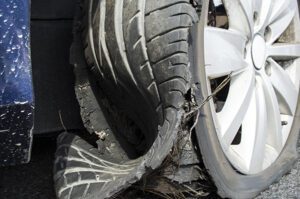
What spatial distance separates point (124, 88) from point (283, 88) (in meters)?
0.96

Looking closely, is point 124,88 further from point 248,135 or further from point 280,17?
point 280,17

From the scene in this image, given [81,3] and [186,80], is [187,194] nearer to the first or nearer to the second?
[186,80]

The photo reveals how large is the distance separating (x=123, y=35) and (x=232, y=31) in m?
0.55

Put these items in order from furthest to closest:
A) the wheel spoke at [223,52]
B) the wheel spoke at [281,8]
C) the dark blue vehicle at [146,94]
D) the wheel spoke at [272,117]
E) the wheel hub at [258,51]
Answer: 1. the wheel spoke at [281,8]
2. the wheel spoke at [272,117]
3. the wheel hub at [258,51]
4. the wheel spoke at [223,52]
5. the dark blue vehicle at [146,94]

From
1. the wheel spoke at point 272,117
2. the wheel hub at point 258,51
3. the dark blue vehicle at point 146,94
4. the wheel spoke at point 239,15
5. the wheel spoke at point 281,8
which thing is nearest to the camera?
the dark blue vehicle at point 146,94

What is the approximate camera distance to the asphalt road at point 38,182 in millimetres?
2045

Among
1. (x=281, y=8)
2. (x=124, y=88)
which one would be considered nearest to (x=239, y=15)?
(x=281, y=8)

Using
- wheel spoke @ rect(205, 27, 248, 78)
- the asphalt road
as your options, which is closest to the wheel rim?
wheel spoke @ rect(205, 27, 248, 78)

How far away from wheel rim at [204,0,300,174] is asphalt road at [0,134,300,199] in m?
0.11

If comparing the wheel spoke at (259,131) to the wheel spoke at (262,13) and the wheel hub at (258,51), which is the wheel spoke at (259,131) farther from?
the wheel spoke at (262,13)

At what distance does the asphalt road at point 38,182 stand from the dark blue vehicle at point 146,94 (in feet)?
0.27

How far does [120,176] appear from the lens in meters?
1.64

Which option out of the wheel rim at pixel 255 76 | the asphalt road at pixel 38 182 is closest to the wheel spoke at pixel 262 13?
the wheel rim at pixel 255 76

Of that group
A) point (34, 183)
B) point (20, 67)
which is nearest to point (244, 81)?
point (34, 183)
